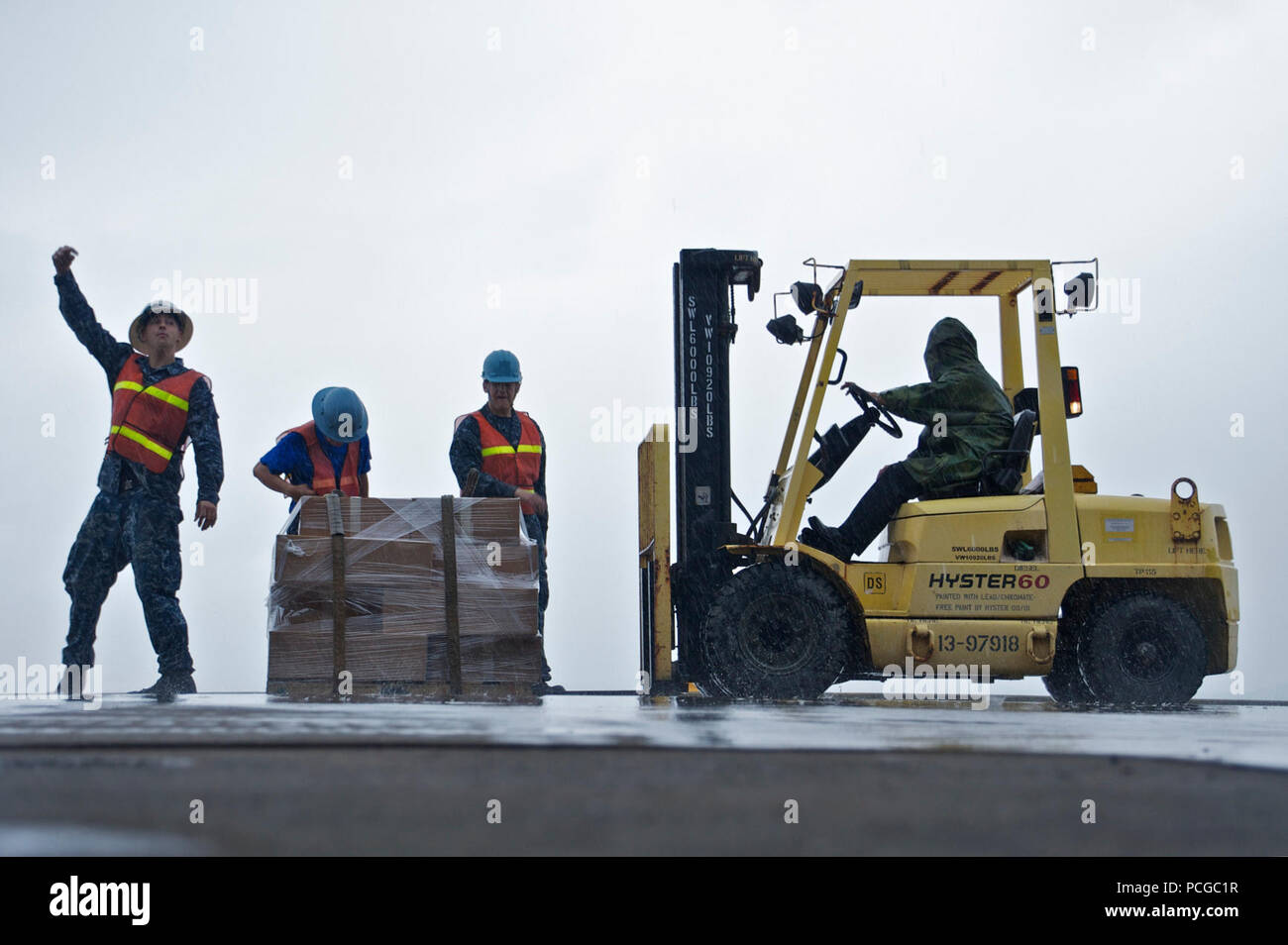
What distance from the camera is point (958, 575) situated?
620cm

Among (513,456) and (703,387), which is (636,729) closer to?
(513,456)

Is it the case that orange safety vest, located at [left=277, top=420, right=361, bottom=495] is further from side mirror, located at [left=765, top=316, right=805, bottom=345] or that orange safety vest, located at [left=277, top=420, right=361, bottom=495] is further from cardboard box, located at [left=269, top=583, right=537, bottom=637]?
side mirror, located at [left=765, top=316, right=805, bottom=345]

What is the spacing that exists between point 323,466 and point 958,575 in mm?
3172

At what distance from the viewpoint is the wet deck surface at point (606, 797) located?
2.17 m

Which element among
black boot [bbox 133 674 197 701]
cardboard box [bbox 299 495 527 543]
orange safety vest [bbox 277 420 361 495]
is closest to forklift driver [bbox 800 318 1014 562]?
cardboard box [bbox 299 495 527 543]

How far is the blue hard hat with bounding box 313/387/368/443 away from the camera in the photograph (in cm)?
617

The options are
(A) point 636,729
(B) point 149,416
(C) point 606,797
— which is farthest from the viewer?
(B) point 149,416

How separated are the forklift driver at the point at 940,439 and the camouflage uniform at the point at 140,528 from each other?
10.0 feet

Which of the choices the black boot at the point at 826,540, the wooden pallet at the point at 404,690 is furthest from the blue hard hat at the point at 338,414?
the black boot at the point at 826,540

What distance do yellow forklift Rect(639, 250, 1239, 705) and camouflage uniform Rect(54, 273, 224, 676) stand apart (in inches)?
90.0

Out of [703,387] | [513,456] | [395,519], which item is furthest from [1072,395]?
[395,519]

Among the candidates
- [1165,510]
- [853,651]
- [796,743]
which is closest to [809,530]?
[853,651]

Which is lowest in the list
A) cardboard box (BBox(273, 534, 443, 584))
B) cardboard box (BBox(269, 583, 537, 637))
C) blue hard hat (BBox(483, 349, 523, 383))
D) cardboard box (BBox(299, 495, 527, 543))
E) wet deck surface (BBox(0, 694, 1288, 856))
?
wet deck surface (BBox(0, 694, 1288, 856))
